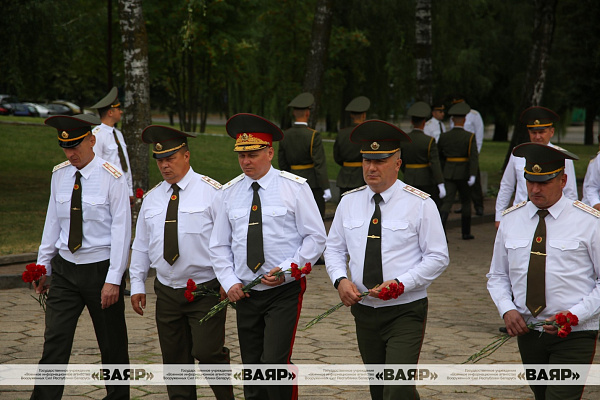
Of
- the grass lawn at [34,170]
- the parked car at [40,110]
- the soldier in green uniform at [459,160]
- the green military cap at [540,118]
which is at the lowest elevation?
the parked car at [40,110]

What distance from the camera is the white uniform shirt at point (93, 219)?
19.7ft

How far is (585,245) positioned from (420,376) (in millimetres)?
2721

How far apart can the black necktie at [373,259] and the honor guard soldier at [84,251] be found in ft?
6.13

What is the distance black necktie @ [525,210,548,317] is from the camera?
4.80 m

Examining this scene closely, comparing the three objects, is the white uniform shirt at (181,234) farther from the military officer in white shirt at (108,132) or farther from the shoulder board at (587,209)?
the military officer in white shirt at (108,132)

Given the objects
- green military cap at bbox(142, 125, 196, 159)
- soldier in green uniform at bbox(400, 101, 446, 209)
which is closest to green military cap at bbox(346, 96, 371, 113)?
soldier in green uniform at bbox(400, 101, 446, 209)

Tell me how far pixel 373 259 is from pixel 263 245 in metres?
0.80

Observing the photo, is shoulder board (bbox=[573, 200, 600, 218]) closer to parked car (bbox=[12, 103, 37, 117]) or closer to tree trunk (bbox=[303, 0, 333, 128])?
tree trunk (bbox=[303, 0, 333, 128])

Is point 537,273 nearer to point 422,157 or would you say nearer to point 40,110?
point 422,157

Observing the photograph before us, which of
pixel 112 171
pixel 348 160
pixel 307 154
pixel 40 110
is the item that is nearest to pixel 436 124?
pixel 348 160

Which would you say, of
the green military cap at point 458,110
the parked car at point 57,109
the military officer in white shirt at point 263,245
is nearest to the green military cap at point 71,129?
the military officer in white shirt at point 263,245

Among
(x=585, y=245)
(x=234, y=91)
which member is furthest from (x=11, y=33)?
(x=234, y=91)

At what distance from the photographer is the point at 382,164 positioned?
525 cm

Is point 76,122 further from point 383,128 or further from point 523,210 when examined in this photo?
point 523,210
